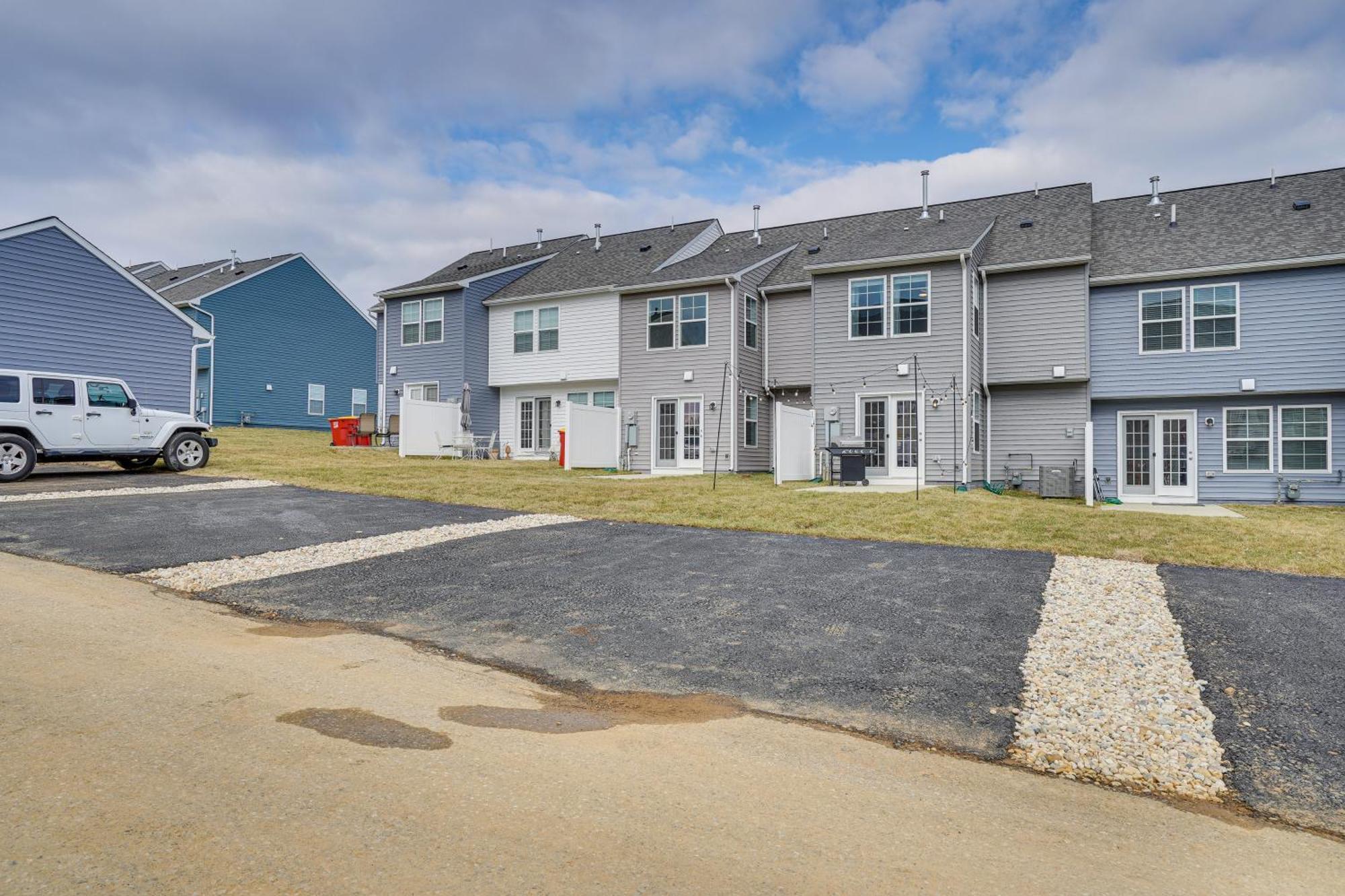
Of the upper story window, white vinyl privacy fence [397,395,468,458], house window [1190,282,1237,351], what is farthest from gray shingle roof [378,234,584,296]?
house window [1190,282,1237,351]

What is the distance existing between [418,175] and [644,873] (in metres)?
24.9

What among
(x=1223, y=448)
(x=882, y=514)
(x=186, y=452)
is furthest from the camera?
(x=1223, y=448)

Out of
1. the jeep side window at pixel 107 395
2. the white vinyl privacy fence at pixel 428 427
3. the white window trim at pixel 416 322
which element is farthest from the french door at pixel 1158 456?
the jeep side window at pixel 107 395

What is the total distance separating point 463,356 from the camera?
24.4m

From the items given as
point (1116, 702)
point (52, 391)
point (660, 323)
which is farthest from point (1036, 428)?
point (52, 391)

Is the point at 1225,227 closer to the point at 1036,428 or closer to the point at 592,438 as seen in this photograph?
the point at 1036,428

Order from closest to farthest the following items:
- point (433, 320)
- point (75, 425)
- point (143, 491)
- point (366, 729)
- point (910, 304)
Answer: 1. point (366, 729)
2. point (143, 491)
3. point (75, 425)
4. point (910, 304)
5. point (433, 320)

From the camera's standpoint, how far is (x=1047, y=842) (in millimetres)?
2994

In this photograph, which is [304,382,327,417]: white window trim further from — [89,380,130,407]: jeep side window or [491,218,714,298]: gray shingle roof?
[89,380,130,407]: jeep side window

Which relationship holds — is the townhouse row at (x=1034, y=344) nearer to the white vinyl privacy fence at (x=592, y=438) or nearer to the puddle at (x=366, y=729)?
the white vinyl privacy fence at (x=592, y=438)

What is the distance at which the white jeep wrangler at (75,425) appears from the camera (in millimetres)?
13594

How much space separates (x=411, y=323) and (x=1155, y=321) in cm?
2172

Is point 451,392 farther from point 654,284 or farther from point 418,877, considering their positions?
point 418,877

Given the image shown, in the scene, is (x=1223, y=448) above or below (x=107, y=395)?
below
